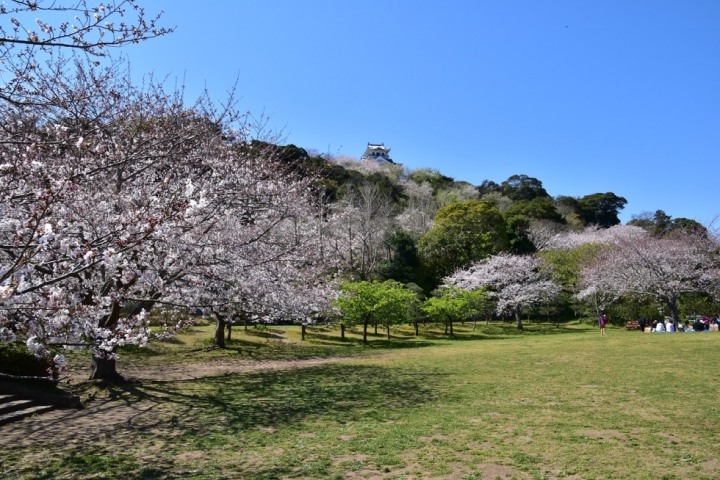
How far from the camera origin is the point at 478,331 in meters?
31.8

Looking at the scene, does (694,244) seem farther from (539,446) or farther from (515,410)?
(539,446)

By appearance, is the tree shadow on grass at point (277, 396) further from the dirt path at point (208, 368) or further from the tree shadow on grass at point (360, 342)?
the tree shadow on grass at point (360, 342)

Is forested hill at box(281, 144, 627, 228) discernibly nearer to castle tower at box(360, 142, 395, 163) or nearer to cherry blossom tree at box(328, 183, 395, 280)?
cherry blossom tree at box(328, 183, 395, 280)

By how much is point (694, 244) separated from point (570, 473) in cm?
3016

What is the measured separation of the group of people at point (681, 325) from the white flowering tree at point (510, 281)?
6342 millimetres

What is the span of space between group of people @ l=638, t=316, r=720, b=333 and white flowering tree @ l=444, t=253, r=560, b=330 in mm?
6342

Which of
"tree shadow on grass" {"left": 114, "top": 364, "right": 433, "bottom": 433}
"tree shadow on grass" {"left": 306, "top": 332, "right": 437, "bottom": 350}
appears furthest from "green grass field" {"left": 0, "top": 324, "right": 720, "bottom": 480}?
"tree shadow on grass" {"left": 306, "top": 332, "right": 437, "bottom": 350}

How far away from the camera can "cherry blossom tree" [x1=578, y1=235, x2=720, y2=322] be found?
27.4m

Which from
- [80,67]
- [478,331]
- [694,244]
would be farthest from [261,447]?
[694,244]

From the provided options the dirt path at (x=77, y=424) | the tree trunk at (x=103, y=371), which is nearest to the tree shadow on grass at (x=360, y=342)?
the dirt path at (x=77, y=424)

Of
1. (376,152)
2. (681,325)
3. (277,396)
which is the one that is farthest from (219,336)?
(376,152)

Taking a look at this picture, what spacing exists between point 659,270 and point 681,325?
11.8 ft

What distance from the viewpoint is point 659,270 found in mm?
27297

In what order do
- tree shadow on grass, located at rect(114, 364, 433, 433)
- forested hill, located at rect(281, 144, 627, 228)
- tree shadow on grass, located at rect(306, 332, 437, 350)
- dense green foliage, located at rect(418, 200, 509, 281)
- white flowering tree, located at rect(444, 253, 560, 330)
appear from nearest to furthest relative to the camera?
tree shadow on grass, located at rect(114, 364, 433, 433) < tree shadow on grass, located at rect(306, 332, 437, 350) < white flowering tree, located at rect(444, 253, 560, 330) < dense green foliage, located at rect(418, 200, 509, 281) < forested hill, located at rect(281, 144, 627, 228)
